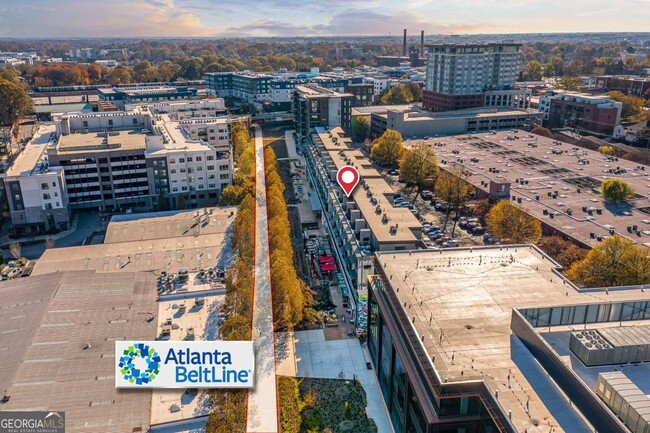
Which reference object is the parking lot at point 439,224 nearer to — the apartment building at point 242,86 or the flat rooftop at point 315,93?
the flat rooftop at point 315,93

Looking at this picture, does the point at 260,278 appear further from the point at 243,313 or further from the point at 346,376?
the point at 346,376

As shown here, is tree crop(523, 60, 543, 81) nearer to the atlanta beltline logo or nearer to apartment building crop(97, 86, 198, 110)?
apartment building crop(97, 86, 198, 110)

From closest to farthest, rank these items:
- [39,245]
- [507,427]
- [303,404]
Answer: [507,427] → [303,404] → [39,245]

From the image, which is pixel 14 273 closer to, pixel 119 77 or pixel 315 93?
pixel 315 93

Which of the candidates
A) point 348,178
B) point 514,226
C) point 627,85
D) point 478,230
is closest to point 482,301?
point 514,226

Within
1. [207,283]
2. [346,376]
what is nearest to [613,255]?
[346,376]

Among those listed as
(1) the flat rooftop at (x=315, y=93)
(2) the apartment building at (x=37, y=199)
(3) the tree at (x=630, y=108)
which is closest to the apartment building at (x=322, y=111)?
(1) the flat rooftop at (x=315, y=93)
